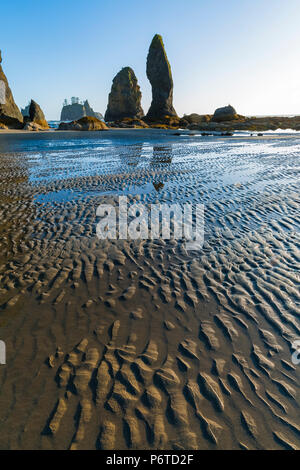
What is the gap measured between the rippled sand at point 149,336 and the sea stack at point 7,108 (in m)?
64.6

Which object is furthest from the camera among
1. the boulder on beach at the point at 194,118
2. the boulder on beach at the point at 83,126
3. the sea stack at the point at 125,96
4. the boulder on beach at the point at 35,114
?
the sea stack at the point at 125,96

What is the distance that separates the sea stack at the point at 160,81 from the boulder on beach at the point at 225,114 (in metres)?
32.0

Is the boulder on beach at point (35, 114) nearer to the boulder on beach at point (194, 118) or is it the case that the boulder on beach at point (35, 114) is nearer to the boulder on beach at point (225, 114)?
the boulder on beach at point (194, 118)

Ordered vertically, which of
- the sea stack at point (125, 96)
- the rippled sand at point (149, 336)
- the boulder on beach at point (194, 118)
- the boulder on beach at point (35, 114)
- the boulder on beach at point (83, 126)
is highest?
the sea stack at point (125, 96)

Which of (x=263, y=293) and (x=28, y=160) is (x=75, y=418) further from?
(x=28, y=160)

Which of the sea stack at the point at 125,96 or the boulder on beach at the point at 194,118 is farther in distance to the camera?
the sea stack at the point at 125,96

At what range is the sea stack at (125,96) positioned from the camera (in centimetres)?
12135

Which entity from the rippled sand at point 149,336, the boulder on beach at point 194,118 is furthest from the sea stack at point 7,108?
the rippled sand at point 149,336

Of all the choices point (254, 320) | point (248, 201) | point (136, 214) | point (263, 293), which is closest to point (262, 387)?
point (254, 320)

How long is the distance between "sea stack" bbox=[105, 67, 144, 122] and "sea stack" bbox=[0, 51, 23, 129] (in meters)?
61.7

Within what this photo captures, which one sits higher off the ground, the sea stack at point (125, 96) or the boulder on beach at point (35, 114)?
the sea stack at point (125, 96)

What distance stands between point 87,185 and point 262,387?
12736 mm

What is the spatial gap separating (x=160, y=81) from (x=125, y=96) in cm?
1916

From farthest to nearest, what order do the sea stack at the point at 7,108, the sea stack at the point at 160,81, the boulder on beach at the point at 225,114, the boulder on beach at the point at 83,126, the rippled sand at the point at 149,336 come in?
1. the sea stack at the point at 160,81
2. the boulder on beach at the point at 225,114
3. the boulder on beach at the point at 83,126
4. the sea stack at the point at 7,108
5. the rippled sand at the point at 149,336
